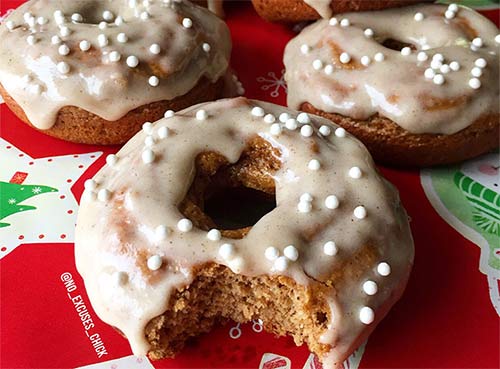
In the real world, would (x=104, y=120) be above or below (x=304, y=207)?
below

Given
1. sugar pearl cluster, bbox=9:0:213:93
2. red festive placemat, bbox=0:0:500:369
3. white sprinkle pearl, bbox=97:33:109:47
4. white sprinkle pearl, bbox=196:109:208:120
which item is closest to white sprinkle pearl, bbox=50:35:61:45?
sugar pearl cluster, bbox=9:0:213:93

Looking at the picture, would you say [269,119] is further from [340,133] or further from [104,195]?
[104,195]

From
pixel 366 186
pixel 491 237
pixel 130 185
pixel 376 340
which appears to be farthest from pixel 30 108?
pixel 491 237

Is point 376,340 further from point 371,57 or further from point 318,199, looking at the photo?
point 371,57

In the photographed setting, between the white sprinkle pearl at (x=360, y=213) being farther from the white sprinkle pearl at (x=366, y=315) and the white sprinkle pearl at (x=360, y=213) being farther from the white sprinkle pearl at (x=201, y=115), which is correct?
the white sprinkle pearl at (x=201, y=115)

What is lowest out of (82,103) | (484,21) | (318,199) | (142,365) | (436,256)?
(142,365)

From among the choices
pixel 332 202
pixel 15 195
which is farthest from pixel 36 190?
pixel 332 202

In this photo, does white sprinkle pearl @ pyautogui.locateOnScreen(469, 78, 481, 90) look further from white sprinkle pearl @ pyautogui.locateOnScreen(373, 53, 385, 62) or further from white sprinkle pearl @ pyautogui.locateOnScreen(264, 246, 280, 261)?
white sprinkle pearl @ pyautogui.locateOnScreen(264, 246, 280, 261)
